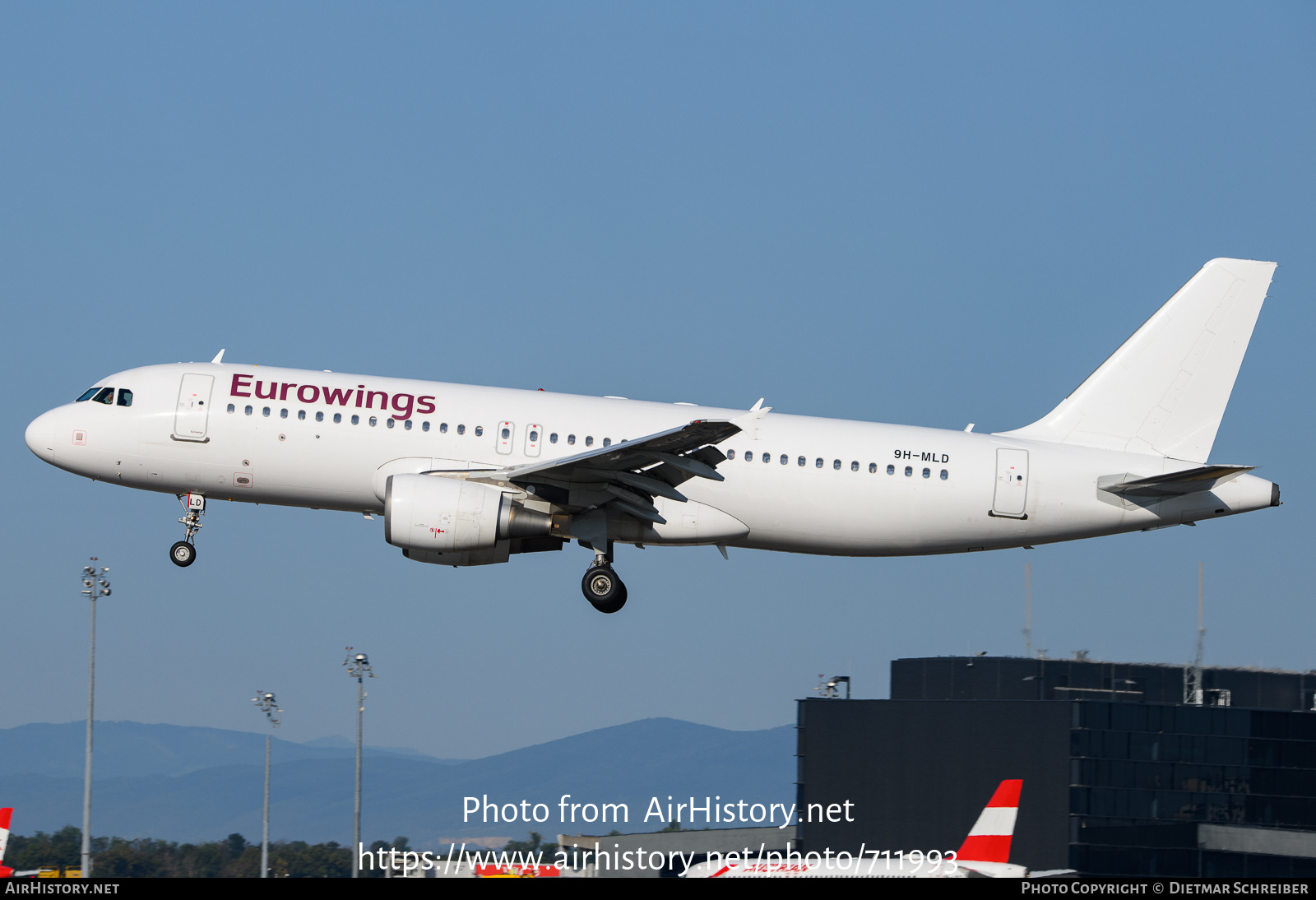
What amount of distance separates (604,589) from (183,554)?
31.6 ft

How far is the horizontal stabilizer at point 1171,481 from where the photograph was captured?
1119 inches

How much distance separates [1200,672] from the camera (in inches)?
2559

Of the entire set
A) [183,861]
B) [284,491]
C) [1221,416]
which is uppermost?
[1221,416]

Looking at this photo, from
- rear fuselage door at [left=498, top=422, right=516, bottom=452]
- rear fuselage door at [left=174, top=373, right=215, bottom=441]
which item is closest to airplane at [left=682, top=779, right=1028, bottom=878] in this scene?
rear fuselage door at [left=498, top=422, right=516, bottom=452]

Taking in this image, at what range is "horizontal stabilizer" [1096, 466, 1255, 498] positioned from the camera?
93.2ft

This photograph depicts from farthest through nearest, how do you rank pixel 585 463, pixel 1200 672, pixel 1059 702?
pixel 1200 672, pixel 1059 702, pixel 585 463

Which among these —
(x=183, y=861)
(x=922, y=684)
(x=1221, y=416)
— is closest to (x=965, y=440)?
(x=1221, y=416)

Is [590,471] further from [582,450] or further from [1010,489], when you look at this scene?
[1010,489]

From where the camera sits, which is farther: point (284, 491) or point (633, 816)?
point (633, 816)

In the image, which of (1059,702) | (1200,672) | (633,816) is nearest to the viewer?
(633,816)

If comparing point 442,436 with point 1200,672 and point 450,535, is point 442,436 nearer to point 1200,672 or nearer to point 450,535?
point 450,535

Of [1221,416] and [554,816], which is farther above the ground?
[1221,416]

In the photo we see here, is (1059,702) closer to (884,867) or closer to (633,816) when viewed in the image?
(884,867)

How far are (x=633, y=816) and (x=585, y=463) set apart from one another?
9.25 m
